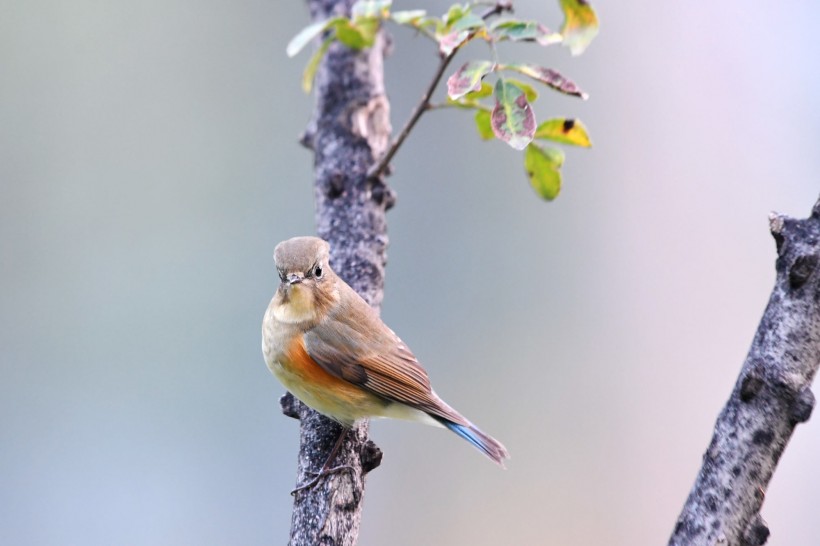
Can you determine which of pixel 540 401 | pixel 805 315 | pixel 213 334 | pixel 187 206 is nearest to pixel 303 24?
pixel 187 206

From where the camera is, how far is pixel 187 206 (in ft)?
14.7

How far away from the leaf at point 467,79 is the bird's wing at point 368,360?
804 millimetres

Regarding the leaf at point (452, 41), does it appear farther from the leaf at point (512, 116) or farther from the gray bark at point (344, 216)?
the gray bark at point (344, 216)

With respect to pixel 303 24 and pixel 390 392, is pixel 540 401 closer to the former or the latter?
pixel 390 392

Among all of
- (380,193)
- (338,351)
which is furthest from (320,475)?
(380,193)

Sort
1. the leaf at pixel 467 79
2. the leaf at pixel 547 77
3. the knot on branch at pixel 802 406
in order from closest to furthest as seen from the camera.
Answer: the knot on branch at pixel 802 406 < the leaf at pixel 467 79 < the leaf at pixel 547 77

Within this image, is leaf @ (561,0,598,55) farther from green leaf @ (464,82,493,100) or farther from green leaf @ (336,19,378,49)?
green leaf @ (336,19,378,49)

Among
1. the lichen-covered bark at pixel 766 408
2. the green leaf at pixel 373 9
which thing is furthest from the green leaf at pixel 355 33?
the lichen-covered bark at pixel 766 408

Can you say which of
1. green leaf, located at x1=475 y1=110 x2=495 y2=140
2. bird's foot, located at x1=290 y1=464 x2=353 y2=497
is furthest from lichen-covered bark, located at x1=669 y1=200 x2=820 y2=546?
green leaf, located at x1=475 y1=110 x2=495 y2=140

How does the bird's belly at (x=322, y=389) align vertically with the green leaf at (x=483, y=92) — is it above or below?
below

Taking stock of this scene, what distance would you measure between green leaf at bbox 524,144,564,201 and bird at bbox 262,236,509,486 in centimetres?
66

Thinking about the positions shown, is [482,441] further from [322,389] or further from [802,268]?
[802,268]

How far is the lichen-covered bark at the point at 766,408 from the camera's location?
1528mm

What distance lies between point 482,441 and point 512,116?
38.8 inches
